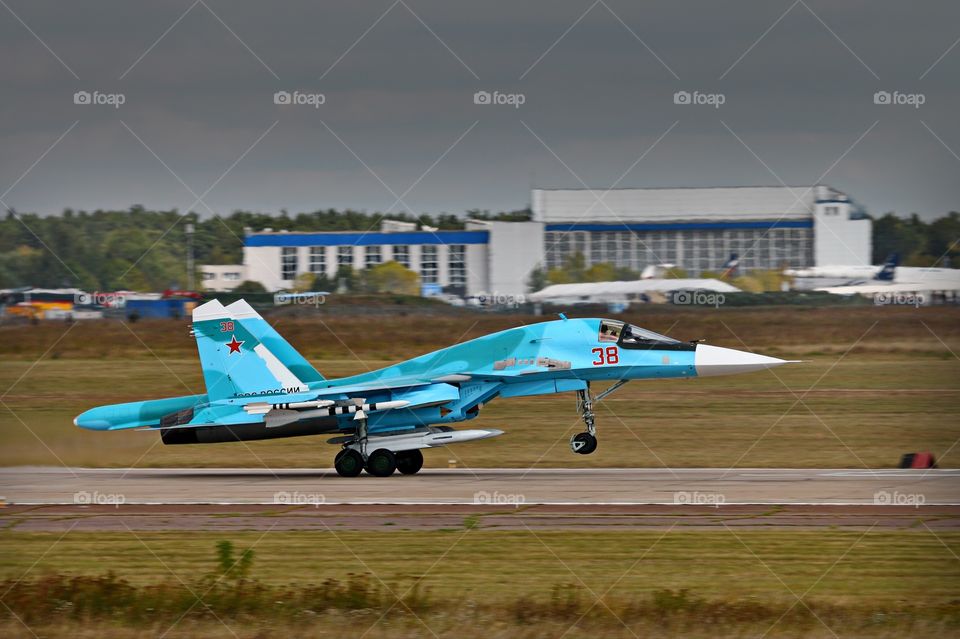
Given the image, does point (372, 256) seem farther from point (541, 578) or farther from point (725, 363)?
point (541, 578)

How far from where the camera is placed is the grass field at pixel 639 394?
2392 centimetres

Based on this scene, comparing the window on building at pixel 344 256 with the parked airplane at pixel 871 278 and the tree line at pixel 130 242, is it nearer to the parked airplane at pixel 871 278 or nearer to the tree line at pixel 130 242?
the tree line at pixel 130 242

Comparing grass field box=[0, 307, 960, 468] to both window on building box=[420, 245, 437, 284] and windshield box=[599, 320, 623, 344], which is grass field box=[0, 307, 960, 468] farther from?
window on building box=[420, 245, 437, 284]

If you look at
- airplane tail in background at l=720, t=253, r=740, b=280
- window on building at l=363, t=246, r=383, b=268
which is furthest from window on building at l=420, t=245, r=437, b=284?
airplane tail in background at l=720, t=253, r=740, b=280

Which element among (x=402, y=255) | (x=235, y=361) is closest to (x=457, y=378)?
(x=235, y=361)

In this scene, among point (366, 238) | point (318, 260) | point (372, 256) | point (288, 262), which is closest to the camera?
point (372, 256)

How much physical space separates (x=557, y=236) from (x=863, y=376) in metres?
12.1

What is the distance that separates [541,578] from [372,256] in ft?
102

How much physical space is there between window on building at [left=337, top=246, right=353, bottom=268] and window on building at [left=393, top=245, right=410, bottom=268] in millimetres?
1693

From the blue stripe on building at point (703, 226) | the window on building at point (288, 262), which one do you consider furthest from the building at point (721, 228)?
the window on building at point (288, 262)

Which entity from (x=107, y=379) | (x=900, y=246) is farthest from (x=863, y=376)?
(x=107, y=379)

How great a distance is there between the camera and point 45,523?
16906 mm

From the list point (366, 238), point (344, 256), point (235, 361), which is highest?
point (366, 238)

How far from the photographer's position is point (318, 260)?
44312mm
